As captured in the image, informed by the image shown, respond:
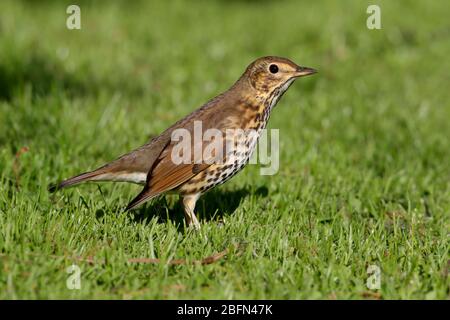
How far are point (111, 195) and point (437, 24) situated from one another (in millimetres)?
8231

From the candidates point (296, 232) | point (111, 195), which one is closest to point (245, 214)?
point (296, 232)

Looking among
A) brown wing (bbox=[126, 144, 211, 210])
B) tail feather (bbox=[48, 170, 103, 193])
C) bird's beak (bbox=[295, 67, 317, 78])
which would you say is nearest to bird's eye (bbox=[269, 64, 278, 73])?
bird's beak (bbox=[295, 67, 317, 78])

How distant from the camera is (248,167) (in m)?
6.91

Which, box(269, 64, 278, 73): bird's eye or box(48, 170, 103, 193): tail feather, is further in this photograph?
box(269, 64, 278, 73): bird's eye

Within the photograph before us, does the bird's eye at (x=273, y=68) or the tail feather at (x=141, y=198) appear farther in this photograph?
the bird's eye at (x=273, y=68)

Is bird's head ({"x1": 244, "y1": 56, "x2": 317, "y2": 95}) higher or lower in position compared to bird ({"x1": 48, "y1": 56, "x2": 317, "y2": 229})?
higher

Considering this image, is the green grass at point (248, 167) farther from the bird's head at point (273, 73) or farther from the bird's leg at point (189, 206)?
the bird's head at point (273, 73)

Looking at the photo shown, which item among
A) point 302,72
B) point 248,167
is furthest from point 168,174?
point 248,167

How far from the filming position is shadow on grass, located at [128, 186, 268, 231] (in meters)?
5.69

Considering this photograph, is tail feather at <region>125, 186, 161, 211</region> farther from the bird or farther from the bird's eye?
the bird's eye

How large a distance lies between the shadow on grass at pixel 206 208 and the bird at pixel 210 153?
27 centimetres

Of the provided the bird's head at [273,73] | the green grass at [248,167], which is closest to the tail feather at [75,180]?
the green grass at [248,167]

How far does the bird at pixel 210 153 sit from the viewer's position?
5.32 metres
